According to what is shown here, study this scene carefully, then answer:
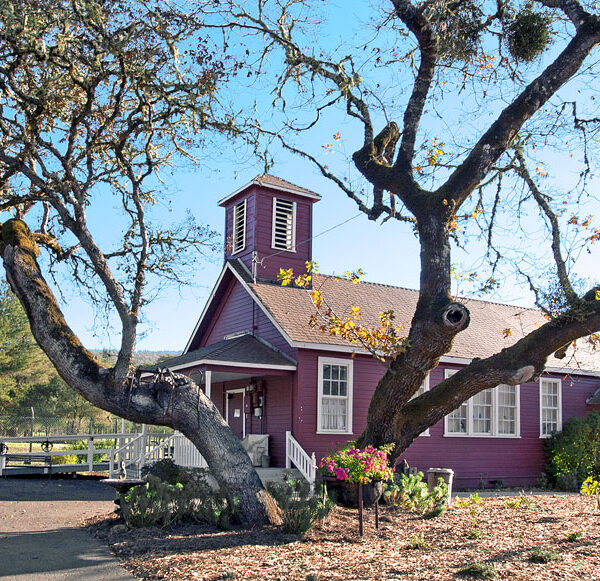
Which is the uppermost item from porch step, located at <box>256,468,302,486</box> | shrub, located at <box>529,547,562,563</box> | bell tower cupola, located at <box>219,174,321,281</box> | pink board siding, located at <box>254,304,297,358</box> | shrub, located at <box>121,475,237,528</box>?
bell tower cupola, located at <box>219,174,321,281</box>

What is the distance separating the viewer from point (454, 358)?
1753 cm

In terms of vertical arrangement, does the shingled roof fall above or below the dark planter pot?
above

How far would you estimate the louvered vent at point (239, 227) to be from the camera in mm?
Result: 19094

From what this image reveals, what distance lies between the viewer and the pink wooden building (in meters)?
15.6

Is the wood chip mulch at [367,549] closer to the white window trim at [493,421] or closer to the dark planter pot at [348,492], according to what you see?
the dark planter pot at [348,492]

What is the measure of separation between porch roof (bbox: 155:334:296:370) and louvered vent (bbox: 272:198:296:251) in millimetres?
3260

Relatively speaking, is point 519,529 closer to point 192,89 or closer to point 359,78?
point 359,78

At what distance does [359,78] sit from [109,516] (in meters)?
8.06

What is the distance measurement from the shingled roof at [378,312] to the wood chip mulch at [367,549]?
6248 millimetres

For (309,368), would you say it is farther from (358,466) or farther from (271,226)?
(358,466)

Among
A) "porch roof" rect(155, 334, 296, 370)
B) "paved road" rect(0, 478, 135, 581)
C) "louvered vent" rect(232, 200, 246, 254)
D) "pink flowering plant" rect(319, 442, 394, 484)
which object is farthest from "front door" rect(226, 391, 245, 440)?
"pink flowering plant" rect(319, 442, 394, 484)

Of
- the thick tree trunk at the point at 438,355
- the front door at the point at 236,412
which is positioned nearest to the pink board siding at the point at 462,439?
the front door at the point at 236,412

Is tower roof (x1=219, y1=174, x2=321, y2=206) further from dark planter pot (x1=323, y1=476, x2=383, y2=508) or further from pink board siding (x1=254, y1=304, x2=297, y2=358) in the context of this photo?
dark planter pot (x1=323, y1=476, x2=383, y2=508)

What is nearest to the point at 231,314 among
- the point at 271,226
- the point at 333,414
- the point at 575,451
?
the point at 271,226
